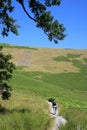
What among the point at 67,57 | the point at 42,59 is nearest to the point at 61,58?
the point at 67,57

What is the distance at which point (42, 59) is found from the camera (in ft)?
426

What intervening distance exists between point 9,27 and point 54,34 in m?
3.67

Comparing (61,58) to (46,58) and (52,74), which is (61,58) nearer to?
(46,58)

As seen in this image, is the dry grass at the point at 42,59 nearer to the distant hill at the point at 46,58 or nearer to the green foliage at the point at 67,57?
the distant hill at the point at 46,58

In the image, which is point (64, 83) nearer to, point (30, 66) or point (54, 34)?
point (30, 66)

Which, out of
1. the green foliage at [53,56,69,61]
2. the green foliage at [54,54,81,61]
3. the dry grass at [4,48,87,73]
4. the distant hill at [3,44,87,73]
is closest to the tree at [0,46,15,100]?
the dry grass at [4,48,87,73]

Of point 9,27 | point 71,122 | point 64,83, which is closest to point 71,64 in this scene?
point 64,83

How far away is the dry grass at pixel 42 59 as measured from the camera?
118m

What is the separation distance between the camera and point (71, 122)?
16.2 m

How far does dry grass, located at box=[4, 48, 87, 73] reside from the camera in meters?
118

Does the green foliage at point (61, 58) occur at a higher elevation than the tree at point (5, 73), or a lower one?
higher

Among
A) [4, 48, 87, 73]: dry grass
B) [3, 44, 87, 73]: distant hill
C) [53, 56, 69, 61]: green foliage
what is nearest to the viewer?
[4, 48, 87, 73]: dry grass

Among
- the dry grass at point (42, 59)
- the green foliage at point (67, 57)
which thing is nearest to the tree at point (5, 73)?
the dry grass at point (42, 59)

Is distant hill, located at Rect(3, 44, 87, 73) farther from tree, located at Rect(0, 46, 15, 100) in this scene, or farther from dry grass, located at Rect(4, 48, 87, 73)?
tree, located at Rect(0, 46, 15, 100)
